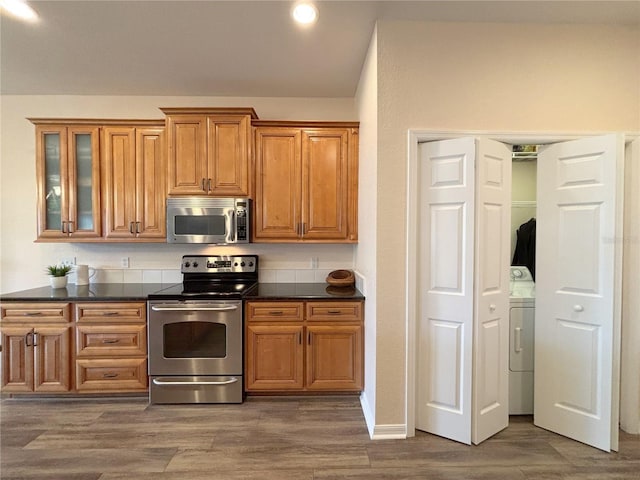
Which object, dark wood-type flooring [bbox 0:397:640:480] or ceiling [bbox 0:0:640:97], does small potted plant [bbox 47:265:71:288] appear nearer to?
dark wood-type flooring [bbox 0:397:640:480]

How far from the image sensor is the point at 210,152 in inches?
114

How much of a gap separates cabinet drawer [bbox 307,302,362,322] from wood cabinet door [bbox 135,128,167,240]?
1.59 m

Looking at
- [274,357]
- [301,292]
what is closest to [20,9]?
[301,292]

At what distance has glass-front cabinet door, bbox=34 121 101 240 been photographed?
9.51 ft

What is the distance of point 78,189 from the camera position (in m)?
2.94

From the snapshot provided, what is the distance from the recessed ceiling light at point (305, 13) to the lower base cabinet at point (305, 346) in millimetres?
2096

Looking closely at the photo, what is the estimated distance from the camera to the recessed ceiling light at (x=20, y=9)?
199cm

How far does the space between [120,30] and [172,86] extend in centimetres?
80

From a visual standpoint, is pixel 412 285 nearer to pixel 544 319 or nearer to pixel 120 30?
pixel 544 319

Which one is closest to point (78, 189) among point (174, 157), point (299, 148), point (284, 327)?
point (174, 157)

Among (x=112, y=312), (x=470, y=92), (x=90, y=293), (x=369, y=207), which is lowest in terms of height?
(x=112, y=312)

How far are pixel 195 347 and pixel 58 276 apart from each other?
5.28 feet

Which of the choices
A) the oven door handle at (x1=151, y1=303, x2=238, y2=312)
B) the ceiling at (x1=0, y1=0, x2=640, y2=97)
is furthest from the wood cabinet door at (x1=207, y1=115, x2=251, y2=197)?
the oven door handle at (x1=151, y1=303, x2=238, y2=312)

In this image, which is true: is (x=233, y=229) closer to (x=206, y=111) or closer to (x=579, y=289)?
(x=206, y=111)
